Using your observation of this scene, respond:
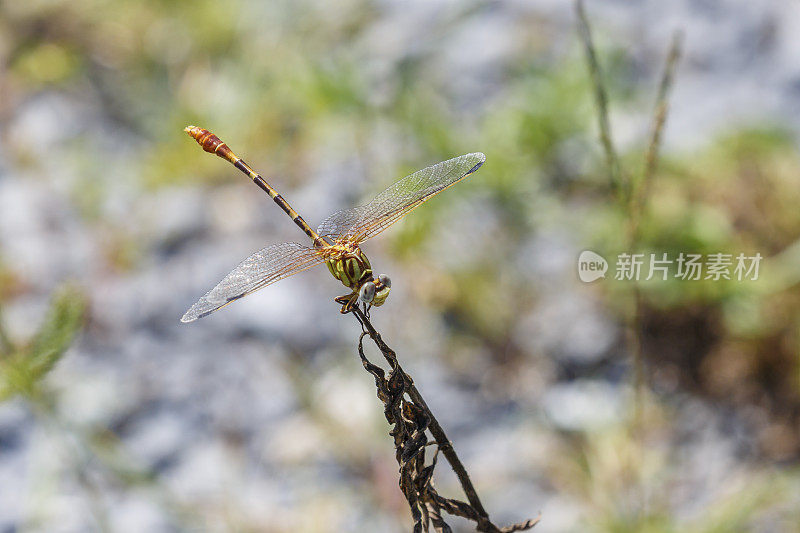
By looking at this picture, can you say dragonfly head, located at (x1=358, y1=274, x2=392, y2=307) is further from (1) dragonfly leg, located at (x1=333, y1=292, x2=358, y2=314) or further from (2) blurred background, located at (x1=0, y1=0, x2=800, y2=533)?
(2) blurred background, located at (x1=0, y1=0, x2=800, y2=533)

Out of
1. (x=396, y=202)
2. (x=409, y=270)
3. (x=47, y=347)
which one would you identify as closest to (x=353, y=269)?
(x=396, y=202)

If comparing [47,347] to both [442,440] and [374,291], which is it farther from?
[442,440]

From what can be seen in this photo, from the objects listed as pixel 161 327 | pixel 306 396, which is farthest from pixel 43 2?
pixel 306 396

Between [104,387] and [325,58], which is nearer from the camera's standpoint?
[104,387]

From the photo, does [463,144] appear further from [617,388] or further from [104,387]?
[104,387]

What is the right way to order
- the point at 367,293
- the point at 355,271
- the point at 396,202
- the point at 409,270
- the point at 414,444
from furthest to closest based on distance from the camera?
the point at 409,270 < the point at 396,202 < the point at 355,271 < the point at 367,293 < the point at 414,444

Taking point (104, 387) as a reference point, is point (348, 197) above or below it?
above

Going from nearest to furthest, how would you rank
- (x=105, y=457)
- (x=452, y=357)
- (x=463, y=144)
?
(x=105, y=457)
(x=452, y=357)
(x=463, y=144)
